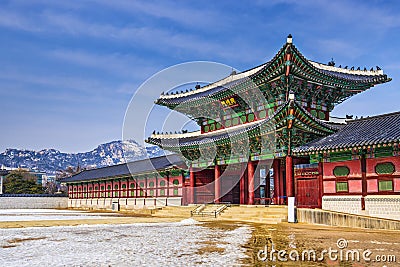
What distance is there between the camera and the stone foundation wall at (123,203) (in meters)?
38.9

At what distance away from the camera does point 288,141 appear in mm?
24812

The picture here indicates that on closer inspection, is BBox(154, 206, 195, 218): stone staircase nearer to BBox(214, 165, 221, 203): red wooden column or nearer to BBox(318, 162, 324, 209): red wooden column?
BBox(214, 165, 221, 203): red wooden column

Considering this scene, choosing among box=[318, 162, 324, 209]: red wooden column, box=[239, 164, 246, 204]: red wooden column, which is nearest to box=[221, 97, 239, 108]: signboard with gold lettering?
box=[239, 164, 246, 204]: red wooden column

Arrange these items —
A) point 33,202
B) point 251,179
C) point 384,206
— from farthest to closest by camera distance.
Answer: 1. point 33,202
2. point 251,179
3. point 384,206

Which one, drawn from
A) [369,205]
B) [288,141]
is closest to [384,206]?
[369,205]

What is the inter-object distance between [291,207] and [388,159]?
5662mm

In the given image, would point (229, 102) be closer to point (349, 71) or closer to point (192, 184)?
point (192, 184)

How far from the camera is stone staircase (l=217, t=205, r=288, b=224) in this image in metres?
23.2

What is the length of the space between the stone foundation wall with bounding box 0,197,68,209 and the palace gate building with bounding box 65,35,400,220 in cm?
3254

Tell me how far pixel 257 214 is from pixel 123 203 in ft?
82.8

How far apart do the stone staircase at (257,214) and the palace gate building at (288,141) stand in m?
1.40

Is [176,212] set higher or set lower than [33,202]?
higher

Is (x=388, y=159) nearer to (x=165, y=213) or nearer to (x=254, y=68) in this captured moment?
(x=254, y=68)

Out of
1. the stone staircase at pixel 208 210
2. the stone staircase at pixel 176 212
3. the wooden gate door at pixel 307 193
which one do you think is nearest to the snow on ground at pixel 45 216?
the stone staircase at pixel 176 212
